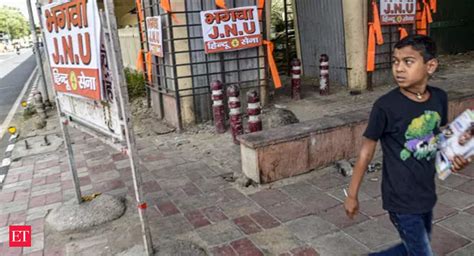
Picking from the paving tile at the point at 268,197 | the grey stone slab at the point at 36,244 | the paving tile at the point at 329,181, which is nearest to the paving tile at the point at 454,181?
the paving tile at the point at 329,181

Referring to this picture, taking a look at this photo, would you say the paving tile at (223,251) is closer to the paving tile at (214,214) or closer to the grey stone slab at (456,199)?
the paving tile at (214,214)

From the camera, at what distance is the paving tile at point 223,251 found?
10.0 feet

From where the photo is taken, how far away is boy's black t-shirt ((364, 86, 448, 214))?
79.8 inches

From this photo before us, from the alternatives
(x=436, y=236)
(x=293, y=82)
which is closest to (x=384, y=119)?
(x=436, y=236)

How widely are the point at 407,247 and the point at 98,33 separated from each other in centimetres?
243

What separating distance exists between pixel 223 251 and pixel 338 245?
917mm

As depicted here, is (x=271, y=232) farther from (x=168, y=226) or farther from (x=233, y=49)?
(x=233, y=49)

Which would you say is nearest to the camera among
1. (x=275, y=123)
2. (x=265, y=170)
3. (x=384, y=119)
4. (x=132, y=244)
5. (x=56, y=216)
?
(x=384, y=119)

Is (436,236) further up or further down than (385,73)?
further down

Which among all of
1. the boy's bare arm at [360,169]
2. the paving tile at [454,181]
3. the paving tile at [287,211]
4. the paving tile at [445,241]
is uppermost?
the boy's bare arm at [360,169]

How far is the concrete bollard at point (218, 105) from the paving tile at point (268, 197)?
264 cm

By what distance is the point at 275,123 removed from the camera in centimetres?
546

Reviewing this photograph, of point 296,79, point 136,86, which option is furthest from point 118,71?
point 136,86

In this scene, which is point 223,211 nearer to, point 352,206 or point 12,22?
point 352,206
